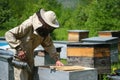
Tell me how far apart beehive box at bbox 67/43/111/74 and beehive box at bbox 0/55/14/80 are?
2186mm

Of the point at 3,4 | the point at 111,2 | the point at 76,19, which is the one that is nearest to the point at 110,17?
the point at 111,2

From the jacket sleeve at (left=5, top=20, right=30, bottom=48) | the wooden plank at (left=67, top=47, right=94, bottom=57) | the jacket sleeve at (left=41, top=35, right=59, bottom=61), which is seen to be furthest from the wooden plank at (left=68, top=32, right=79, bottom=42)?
the jacket sleeve at (left=5, top=20, right=30, bottom=48)

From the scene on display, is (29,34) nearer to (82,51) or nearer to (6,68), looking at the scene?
(6,68)

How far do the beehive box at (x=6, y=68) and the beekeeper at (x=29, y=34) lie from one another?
0.14 metres

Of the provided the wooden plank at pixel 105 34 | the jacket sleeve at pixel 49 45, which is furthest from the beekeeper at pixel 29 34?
the wooden plank at pixel 105 34

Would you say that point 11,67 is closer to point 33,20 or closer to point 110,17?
point 33,20

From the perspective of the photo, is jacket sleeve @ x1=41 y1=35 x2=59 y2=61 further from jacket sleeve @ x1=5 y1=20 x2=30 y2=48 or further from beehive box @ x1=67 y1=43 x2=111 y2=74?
beehive box @ x1=67 y1=43 x2=111 y2=74

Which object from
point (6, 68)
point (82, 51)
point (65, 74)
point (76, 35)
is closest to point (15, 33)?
point (6, 68)

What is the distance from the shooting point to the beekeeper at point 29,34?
3982 mm

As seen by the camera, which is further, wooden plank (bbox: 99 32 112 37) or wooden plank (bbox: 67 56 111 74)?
wooden plank (bbox: 99 32 112 37)

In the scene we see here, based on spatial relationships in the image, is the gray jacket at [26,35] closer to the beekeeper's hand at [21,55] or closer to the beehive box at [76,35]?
the beekeeper's hand at [21,55]

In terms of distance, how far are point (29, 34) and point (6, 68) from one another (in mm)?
550

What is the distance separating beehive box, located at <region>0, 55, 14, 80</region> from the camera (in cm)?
424

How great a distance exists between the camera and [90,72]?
3.80 meters
